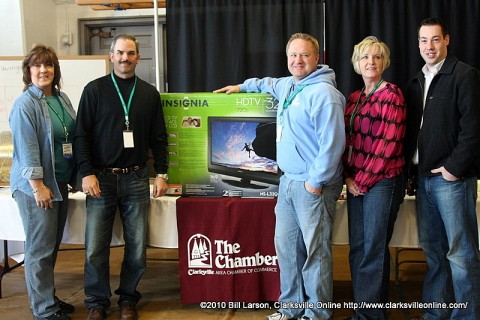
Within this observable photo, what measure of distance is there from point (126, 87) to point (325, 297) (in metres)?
1.40

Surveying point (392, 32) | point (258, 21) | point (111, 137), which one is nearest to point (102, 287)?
point (111, 137)

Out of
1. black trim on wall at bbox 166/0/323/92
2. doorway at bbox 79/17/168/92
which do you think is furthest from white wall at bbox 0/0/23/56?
black trim on wall at bbox 166/0/323/92

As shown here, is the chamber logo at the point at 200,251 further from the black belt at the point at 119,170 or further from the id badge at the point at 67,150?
the id badge at the point at 67,150

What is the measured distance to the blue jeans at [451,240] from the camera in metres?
2.17

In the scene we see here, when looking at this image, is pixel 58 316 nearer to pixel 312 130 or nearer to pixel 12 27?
pixel 312 130

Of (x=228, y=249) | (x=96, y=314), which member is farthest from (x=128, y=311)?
(x=228, y=249)

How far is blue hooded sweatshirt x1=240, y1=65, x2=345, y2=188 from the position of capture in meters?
2.12

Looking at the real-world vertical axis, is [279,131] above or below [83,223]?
above

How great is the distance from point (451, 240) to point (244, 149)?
1072mm

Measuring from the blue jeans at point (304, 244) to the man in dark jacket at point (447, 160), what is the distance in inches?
17.4

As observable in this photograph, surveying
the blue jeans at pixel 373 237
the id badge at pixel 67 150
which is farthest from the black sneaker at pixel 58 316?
the blue jeans at pixel 373 237

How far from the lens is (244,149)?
256 centimetres

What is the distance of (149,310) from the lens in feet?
8.93

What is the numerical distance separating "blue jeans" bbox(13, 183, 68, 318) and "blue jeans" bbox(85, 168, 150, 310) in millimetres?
165
